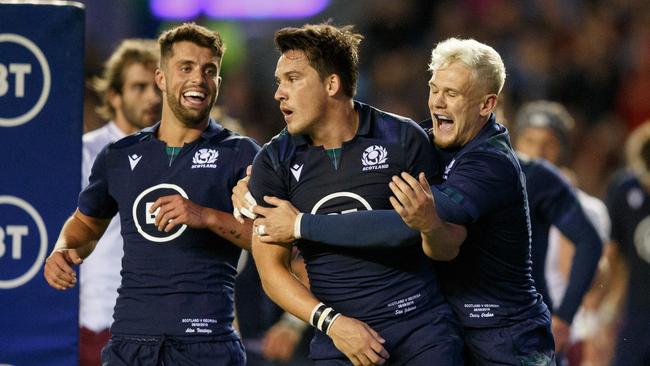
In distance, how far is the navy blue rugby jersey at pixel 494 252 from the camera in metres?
4.91

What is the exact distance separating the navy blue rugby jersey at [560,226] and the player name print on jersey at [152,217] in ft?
6.80

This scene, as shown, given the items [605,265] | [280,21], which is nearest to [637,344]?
[605,265]

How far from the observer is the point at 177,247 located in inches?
210

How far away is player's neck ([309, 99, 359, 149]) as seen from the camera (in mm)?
4992

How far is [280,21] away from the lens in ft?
43.2

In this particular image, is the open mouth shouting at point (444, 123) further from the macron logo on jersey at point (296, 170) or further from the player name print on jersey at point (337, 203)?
the macron logo on jersey at point (296, 170)

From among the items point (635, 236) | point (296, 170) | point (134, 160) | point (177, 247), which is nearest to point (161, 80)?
point (134, 160)

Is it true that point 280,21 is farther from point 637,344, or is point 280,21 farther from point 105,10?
point 637,344

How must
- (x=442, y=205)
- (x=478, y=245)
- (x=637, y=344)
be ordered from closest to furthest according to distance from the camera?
1. (x=442, y=205)
2. (x=478, y=245)
3. (x=637, y=344)

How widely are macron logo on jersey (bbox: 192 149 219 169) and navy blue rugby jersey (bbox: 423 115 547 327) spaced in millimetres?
990

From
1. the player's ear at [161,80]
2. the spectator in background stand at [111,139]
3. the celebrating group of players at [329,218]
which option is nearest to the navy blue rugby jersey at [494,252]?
the celebrating group of players at [329,218]

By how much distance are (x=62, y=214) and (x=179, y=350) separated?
0.80 m

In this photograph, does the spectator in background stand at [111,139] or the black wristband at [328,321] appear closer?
the black wristband at [328,321]

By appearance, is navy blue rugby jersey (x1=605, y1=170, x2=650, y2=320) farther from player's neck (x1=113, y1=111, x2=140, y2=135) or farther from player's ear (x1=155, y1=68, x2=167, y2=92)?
player's ear (x1=155, y1=68, x2=167, y2=92)
